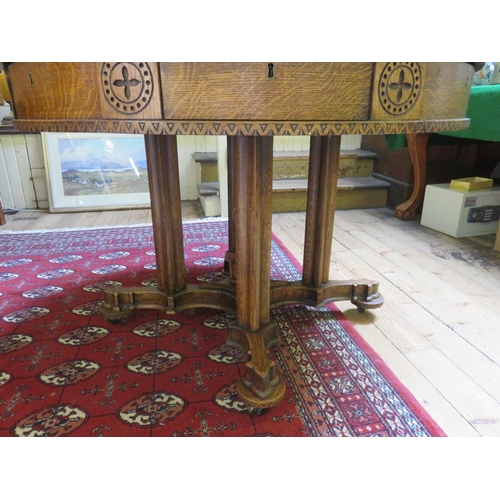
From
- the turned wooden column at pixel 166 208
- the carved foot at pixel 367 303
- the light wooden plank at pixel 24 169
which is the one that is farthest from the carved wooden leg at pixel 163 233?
the light wooden plank at pixel 24 169

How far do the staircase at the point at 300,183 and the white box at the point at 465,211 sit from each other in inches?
21.7

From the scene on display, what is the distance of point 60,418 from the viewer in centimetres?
88

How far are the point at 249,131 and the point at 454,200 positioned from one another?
5.96 ft

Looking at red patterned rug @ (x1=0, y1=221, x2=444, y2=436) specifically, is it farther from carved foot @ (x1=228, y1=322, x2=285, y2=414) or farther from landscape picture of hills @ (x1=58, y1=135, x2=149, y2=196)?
landscape picture of hills @ (x1=58, y1=135, x2=149, y2=196)

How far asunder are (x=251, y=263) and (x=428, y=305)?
765 mm

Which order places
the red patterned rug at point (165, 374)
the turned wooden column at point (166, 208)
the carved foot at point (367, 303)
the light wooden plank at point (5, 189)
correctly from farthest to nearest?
the light wooden plank at point (5, 189) → the carved foot at point (367, 303) → the turned wooden column at point (166, 208) → the red patterned rug at point (165, 374)

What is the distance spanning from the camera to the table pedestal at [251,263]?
2.93 feet

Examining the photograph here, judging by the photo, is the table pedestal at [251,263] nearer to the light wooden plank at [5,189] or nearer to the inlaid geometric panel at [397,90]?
the inlaid geometric panel at [397,90]

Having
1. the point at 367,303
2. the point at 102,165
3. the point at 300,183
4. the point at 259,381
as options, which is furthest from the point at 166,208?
the point at 102,165

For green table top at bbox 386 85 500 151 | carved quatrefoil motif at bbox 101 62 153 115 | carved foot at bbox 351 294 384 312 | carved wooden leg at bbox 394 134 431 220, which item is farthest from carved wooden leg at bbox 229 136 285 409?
carved wooden leg at bbox 394 134 431 220

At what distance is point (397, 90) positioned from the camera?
64 centimetres

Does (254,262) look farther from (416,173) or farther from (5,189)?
(5,189)
